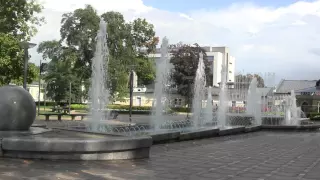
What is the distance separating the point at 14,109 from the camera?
1052 centimetres

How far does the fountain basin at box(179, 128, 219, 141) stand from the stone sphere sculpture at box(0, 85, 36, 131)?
537 centimetres

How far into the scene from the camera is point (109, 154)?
9094 mm

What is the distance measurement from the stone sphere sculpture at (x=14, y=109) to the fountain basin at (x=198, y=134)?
537cm

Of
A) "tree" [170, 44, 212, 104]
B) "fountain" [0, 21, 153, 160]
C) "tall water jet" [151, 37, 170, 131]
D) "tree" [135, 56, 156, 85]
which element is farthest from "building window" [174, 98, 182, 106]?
"fountain" [0, 21, 153, 160]

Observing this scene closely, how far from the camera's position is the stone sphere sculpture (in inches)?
412

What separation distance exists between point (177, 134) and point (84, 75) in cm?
3682

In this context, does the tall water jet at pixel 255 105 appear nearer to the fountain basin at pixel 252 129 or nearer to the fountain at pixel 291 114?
the fountain at pixel 291 114

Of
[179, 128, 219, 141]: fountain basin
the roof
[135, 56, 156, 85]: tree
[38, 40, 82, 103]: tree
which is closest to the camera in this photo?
[179, 128, 219, 141]: fountain basin

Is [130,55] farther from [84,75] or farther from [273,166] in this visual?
[273,166]

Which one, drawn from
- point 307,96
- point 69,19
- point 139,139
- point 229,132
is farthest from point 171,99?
point 139,139

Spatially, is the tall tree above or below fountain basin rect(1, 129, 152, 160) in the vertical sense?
above

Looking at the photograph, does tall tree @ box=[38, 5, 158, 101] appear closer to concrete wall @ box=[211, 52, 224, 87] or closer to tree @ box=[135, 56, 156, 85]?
tree @ box=[135, 56, 156, 85]

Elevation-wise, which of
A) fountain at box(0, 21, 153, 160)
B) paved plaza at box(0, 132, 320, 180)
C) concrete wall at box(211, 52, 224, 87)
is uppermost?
concrete wall at box(211, 52, 224, 87)

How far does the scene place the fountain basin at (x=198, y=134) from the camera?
14.6 metres
